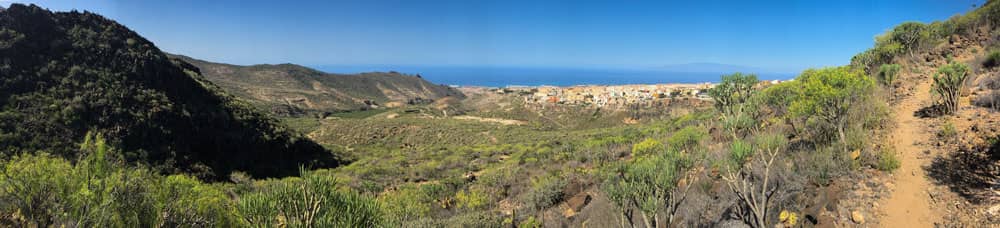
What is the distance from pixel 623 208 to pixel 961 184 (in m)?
5.76

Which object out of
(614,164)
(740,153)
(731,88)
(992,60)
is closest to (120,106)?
(614,164)

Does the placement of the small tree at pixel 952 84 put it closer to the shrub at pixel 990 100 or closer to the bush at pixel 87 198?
the shrub at pixel 990 100

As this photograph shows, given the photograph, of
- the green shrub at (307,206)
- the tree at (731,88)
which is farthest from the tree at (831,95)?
the green shrub at (307,206)

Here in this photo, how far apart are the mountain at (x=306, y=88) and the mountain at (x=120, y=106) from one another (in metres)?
34.9

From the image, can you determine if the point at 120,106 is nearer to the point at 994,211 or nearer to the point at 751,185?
the point at 751,185

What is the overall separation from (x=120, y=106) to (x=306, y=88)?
76487mm

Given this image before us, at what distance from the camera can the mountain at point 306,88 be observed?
229ft

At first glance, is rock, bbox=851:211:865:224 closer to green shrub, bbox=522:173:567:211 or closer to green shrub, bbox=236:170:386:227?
green shrub, bbox=522:173:567:211

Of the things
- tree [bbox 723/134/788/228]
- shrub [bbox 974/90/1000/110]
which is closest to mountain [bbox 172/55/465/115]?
tree [bbox 723/134/788/228]

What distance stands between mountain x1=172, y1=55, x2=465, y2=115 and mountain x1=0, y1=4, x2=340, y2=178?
115 feet

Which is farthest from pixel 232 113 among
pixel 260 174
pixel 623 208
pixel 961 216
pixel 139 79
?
pixel 961 216

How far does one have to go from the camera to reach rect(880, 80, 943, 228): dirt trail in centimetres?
562

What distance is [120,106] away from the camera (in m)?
21.3

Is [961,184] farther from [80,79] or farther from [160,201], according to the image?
[80,79]
